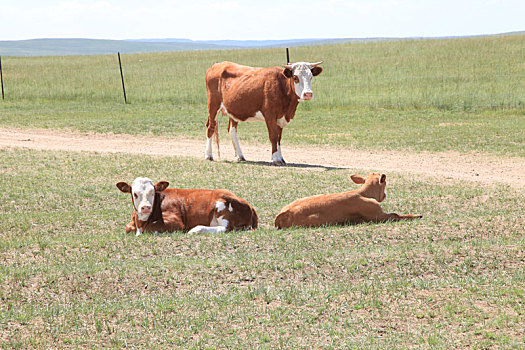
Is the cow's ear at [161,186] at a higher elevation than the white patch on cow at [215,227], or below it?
higher

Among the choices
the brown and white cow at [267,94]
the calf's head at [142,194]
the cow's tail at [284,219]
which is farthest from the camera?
the brown and white cow at [267,94]

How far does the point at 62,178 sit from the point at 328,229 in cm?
681

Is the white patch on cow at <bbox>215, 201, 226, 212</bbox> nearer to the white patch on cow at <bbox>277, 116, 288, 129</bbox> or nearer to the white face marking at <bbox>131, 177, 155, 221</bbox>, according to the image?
A: the white face marking at <bbox>131, 177, 155, 221</bbox>

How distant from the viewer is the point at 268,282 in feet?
23.5

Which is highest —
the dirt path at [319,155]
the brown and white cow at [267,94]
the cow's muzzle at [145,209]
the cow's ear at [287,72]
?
the cow's ear at [287,72]

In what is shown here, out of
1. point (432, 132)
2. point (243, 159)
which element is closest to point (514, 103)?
point (432, 132)

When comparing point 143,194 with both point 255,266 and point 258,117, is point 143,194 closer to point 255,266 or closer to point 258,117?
point 255,266

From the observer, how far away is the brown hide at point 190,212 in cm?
921

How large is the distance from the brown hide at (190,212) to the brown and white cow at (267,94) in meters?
6.43

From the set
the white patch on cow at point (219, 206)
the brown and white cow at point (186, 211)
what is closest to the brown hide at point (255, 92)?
the brown and white cow at point (186, 211)

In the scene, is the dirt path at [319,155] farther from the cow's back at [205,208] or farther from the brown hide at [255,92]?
the cow's back at [205,208]

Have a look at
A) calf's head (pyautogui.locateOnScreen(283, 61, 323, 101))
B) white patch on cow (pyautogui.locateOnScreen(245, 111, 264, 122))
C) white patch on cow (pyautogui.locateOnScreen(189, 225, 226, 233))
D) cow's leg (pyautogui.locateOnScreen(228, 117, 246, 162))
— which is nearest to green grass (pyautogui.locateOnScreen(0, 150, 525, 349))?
white patch on cow (pyautogui.locateOnScreen(189, 225, 226, 233))

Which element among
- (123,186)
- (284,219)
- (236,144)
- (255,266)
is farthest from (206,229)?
(236,144)

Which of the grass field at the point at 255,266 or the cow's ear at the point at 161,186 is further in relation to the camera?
the cow's ear at the point at 161,186
